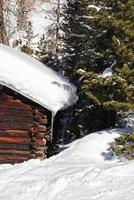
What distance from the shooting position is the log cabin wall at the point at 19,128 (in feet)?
56.2

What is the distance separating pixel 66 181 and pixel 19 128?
18.1 feet

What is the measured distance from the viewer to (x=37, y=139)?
57.0 ft

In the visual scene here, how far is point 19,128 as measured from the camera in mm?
17219

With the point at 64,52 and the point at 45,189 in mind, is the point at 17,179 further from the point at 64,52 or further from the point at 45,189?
the point at 64,52

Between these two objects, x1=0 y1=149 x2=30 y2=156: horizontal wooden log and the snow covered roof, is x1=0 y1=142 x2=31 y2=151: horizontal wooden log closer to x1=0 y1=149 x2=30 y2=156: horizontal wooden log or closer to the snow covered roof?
x1=0 y1=149 x2=30 y2=156: horizontal wooden log

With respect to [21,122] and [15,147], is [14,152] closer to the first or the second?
[15,147]

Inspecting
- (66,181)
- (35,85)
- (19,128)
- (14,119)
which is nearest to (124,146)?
(66,181)

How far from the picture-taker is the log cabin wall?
17125mm

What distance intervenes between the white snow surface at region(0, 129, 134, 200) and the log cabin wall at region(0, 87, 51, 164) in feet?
5.98

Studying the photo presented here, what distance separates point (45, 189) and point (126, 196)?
213 centimetres

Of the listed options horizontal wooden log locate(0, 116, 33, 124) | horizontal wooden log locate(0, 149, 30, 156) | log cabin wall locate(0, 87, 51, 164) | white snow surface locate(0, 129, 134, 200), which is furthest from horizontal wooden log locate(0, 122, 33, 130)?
white snow surface locate(0, 129, 134, 200)

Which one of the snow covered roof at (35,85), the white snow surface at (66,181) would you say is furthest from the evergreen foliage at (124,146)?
the snow covered roof at (35,85)

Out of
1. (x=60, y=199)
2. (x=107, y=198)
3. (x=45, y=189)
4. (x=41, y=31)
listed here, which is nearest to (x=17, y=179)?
(x=45, y=189)

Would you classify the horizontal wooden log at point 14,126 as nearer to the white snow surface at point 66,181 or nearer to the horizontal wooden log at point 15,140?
the horizontal wooden log at point 15,140
